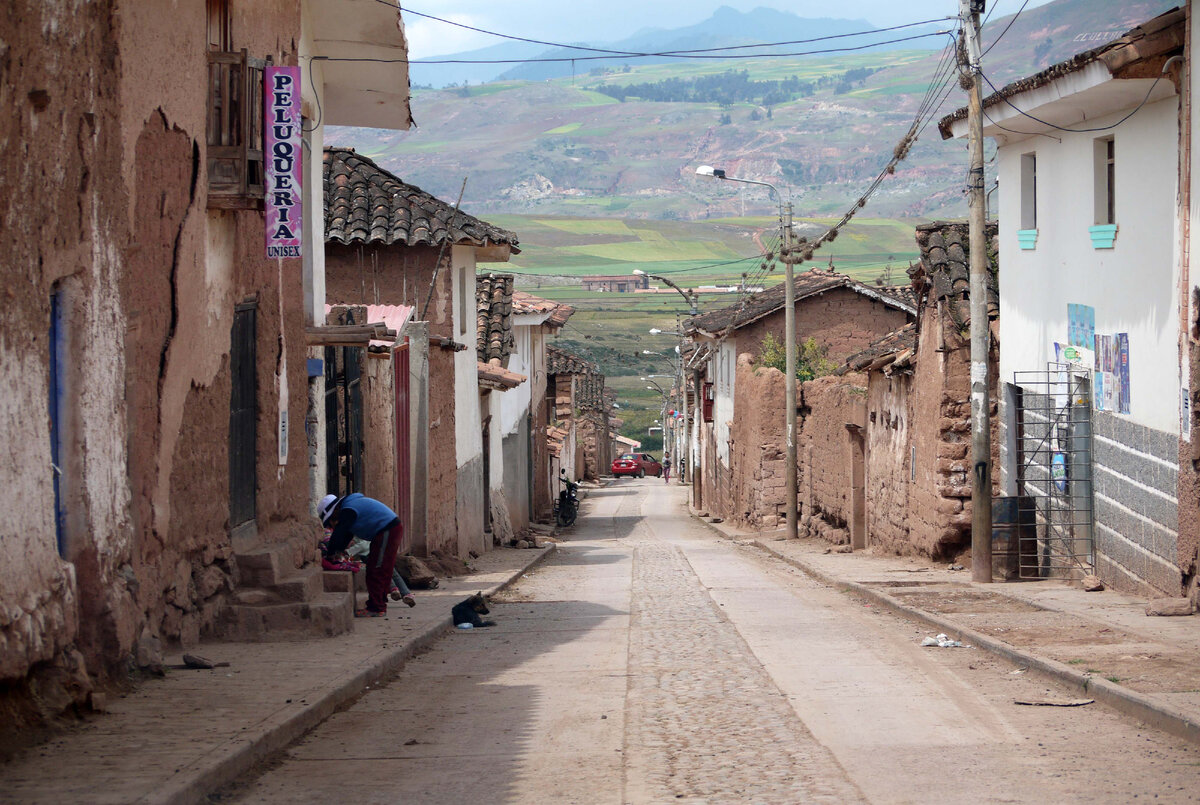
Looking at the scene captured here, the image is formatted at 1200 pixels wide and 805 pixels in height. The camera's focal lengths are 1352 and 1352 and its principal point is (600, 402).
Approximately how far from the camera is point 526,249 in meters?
196

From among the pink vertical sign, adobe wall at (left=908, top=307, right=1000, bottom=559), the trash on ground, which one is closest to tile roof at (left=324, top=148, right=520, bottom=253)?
adobe wall at (left=908, top=307, right=1000, bottom=559)

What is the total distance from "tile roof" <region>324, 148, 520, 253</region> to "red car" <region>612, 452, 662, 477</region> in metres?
61.8

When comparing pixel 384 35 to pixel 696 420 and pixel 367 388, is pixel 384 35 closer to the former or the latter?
pixel 367 388

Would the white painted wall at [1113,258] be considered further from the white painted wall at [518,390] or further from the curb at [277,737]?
the white painted wall at [518,390]

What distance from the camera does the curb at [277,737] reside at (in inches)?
245

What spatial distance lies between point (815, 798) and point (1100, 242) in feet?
33.0

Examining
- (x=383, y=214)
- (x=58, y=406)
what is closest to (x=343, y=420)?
(x=383, y=214)

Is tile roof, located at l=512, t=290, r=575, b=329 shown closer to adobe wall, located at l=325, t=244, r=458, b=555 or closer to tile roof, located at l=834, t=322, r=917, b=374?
tile roof, located at l=834, t=322, r=917, b=374

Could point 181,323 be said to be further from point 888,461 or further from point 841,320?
point 841,320

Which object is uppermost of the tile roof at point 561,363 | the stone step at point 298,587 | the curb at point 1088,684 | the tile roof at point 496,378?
the tile roof at point 561,363

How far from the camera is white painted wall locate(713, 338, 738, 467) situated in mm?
39500

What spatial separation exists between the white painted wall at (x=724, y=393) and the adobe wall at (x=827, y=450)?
669cm

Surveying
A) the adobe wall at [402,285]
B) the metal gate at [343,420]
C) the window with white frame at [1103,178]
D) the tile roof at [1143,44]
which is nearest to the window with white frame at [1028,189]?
the window with white frame at [1103,178]

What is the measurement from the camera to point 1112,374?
14.5 meters
